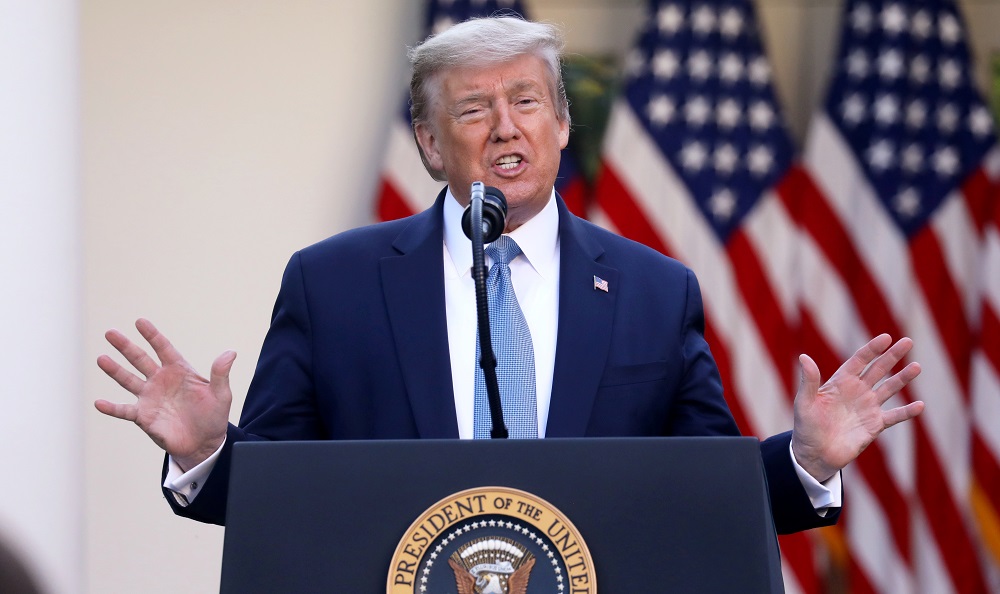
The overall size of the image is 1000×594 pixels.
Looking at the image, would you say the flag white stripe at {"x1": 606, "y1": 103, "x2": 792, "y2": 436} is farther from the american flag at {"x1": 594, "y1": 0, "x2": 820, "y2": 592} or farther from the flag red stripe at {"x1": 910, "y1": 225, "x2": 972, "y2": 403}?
the flag red stripe at {"x1": 910, "y1": 225, "x2": 972, "y2": 403}

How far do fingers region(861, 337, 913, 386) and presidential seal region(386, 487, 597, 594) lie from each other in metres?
0.80

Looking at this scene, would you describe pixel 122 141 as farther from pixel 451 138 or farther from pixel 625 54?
pixel 451 138

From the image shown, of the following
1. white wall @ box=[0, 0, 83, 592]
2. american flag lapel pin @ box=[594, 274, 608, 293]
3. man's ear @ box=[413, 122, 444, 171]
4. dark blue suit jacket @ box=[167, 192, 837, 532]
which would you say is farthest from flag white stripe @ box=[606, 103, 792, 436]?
american flag lapel pin @ box=[594, 274, 608, 293]

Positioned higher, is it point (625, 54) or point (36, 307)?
point (625, 54)

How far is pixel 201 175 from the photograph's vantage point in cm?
571

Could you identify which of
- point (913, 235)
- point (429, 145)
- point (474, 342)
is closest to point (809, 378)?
point (474, 342)

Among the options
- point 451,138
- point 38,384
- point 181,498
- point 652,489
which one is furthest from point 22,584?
point 38,384

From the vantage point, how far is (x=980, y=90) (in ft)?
18.9

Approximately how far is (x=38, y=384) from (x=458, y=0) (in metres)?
2.87

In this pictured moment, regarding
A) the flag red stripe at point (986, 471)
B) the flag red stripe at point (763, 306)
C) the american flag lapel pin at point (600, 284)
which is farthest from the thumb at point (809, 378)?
the flag red stripe at point (986, 471)

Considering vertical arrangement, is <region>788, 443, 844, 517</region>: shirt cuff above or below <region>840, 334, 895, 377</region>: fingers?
below

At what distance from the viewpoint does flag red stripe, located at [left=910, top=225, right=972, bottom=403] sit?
18.7ft

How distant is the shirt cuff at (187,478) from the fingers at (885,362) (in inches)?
40.3

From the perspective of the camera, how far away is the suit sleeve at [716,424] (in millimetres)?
2242
